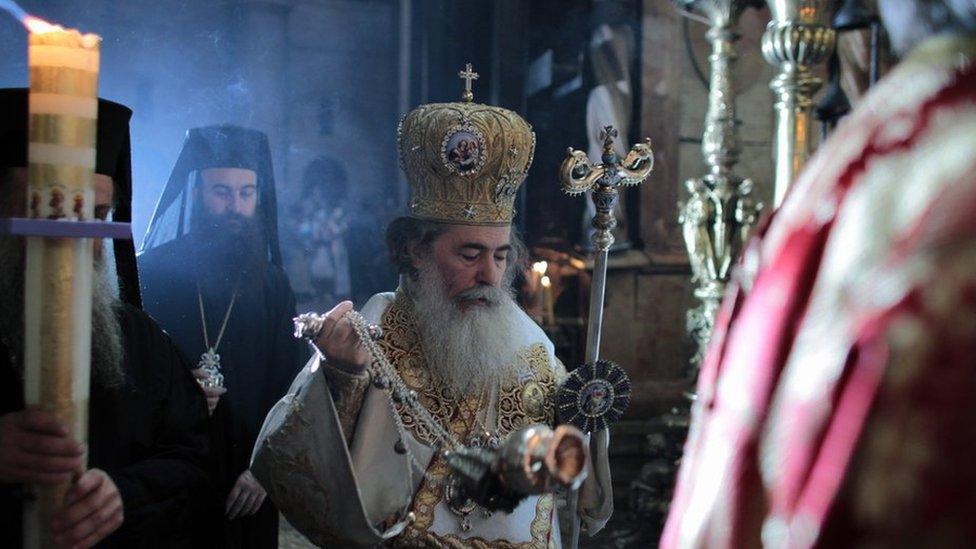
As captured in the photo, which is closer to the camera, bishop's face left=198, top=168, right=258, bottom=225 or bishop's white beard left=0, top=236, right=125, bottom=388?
bishop's white beard left=0, top=236, right=125, bottom=388

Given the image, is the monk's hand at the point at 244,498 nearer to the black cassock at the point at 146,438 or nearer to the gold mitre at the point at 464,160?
the black cassock at the point at 146,438

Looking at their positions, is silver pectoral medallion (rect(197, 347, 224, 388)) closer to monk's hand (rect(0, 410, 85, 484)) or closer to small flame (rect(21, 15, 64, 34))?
monk's hand (rect(0, 410, 85, 484))

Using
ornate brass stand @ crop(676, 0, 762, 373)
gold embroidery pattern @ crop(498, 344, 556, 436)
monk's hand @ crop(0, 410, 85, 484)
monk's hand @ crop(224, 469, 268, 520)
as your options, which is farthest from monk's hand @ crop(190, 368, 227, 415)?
ornate brass stand @ crop(676, 0, 762, 373)

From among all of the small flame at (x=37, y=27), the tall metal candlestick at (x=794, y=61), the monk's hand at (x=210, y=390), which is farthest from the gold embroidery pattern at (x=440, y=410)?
the tall metal candlestick at (x=794, y=61)

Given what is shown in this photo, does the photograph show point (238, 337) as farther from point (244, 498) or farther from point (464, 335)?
point (464, 335)

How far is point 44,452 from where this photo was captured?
151 centimetres

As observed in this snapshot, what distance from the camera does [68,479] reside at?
1539 millimetres

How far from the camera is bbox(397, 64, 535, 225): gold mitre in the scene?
115 inches

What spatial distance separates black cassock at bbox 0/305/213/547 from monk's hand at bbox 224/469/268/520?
0.44m

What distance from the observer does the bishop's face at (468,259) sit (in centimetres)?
286

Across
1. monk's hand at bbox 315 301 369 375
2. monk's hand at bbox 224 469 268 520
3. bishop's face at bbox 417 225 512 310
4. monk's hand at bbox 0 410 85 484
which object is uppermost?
bishop's face at bbox 417 225 512 310

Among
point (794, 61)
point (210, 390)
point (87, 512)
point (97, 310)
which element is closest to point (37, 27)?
point (87, 512)

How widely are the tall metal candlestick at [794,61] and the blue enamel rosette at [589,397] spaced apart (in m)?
2.39

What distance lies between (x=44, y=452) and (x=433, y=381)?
1.45 m
